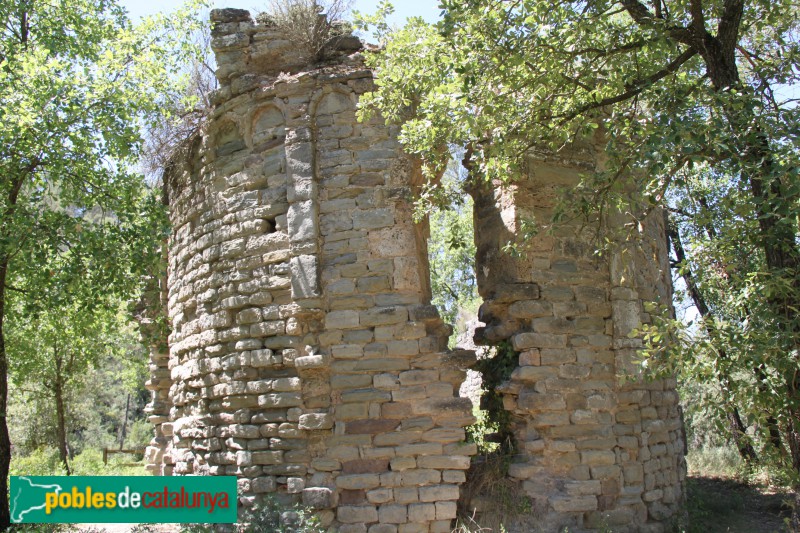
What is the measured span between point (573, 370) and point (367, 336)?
2133mm

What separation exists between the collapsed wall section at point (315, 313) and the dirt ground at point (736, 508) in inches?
137

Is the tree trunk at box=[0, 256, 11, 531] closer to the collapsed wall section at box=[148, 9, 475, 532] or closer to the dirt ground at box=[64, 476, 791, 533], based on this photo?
the dirt ground at box=[64, 476, 791, 533]

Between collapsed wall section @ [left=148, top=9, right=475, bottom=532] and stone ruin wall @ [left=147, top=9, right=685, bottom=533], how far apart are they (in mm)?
20

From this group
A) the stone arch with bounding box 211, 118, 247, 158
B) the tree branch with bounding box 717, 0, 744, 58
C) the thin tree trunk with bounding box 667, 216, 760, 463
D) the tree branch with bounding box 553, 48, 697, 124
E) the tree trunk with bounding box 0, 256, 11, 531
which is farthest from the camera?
the thin tree trunk with bounding box 667, 216, 760, 463

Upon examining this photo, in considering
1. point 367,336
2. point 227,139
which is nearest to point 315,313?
point 367,336

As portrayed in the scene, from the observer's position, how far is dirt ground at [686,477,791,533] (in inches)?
305

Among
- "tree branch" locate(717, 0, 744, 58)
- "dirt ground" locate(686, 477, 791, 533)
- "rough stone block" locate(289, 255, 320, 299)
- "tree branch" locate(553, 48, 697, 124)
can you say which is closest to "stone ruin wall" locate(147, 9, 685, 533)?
"rough stone block" locate(289, 255, 320, 299)

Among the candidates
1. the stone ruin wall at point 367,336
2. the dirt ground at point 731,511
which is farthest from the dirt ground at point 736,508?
the stone ruin wall at point 367,336

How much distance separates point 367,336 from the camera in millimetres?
6594

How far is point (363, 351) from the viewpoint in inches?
259

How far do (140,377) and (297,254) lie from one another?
16.2m

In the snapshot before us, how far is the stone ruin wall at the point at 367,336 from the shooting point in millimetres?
6422

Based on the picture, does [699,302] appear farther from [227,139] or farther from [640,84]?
[227,139]

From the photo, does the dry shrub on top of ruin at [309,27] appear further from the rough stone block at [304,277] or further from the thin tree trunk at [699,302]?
the thin tree trunk at [699,302]
